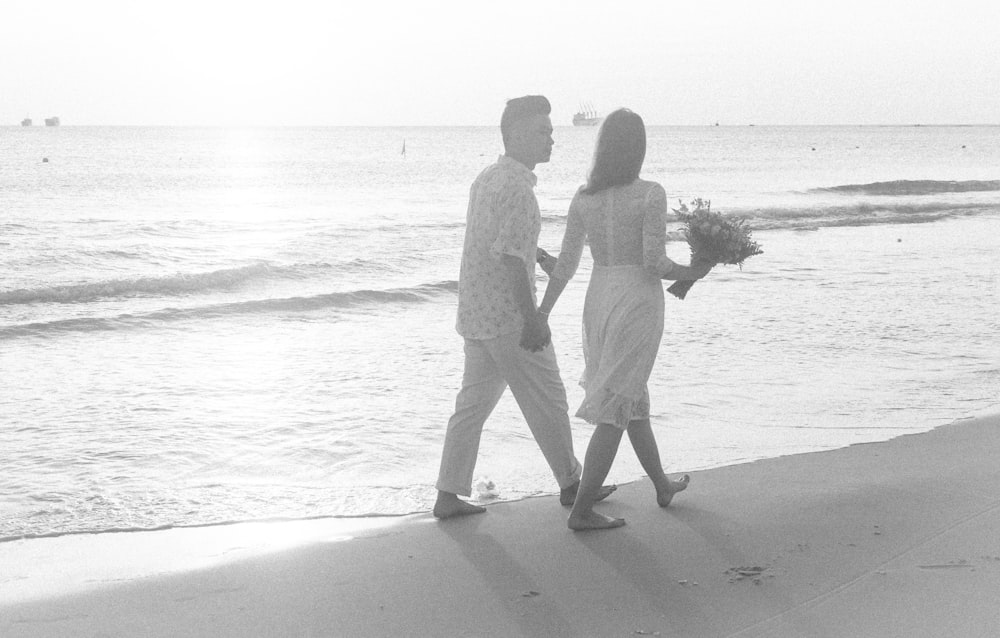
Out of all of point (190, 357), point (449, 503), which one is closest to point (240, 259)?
point (190, 357)

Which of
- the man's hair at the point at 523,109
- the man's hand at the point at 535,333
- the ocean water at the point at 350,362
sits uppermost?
the man's hair at the point at 523,109

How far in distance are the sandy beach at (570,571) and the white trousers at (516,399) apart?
25 centimetres

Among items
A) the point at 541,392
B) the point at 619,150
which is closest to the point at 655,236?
the point at 619,150

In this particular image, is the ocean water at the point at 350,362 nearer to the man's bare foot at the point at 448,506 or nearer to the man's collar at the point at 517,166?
the man's bare foot at the point at 448,506

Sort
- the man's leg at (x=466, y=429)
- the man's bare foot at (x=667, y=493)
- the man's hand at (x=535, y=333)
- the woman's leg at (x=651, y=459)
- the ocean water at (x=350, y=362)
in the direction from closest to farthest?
1. the man's hand at (x=535, y=333)
2. the woman's leg at (x=651, y=459)
3. the man's leg at (x=466, y=429)
4. the man's bare foot at (x=667, y=493)
5. the ocean water at (x=350, y=362)

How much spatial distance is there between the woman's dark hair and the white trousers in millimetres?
817

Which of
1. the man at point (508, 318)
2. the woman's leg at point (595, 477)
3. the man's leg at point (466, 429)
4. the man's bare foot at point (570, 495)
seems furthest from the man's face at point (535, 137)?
the man's bare foot at point (570, 495)

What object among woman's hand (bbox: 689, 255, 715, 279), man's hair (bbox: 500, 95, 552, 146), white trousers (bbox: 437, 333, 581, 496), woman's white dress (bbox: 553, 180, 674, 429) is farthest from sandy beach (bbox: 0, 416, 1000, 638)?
man's hair (bbox: 500, 95, 552, 146)

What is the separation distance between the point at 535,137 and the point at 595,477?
A: 1500 millimetres

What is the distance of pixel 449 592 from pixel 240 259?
15.2 m

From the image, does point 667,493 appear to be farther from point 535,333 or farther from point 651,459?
point 535,333

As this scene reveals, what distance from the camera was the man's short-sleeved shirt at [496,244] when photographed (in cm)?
450

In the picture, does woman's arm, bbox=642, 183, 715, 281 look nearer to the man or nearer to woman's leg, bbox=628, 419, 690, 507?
the man

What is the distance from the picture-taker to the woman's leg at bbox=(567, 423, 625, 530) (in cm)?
452
